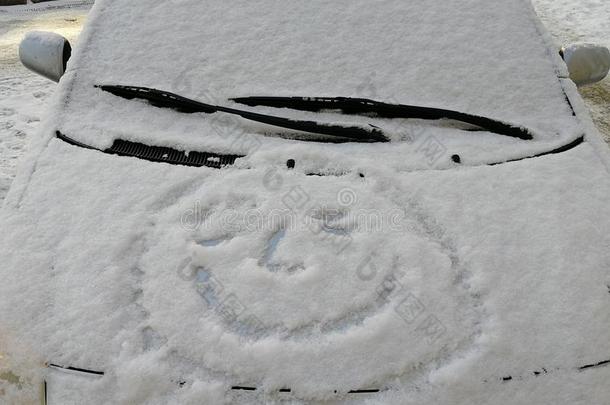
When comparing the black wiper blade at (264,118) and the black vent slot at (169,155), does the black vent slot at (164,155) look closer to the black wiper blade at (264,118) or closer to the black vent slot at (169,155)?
the black vent slot at (169,155)

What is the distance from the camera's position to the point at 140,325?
1.26 m

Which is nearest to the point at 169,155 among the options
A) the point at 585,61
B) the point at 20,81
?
the point at 585,61

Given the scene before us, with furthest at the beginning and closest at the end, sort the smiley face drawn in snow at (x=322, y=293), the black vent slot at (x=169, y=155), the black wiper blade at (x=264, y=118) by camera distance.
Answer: the black wiper blade at (x=264, y=118)
the black vent slot at (x=169, y=155)
the smiley face drawn in snow at (x=322, y=293)

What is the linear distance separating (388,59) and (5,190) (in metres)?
2.06

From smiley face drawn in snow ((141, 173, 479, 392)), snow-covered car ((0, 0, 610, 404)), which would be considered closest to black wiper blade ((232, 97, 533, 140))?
snow-covered car ((0, 0, 610, 404))

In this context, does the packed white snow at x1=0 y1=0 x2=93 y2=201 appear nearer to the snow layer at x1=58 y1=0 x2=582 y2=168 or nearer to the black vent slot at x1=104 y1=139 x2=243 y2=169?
the snow layer at x1=58 y1=0 x2=582 y2=168

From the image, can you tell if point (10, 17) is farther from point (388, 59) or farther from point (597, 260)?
point (597, 260)

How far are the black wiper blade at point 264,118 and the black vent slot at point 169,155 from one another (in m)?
0.18

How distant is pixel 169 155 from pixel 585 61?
158 cm

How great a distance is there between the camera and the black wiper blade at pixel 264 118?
175 cm

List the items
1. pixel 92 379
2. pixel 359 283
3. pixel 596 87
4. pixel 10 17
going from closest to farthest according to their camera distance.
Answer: pixel 92 379
pixel 359 283
pixel 596 87
pixel 10 17

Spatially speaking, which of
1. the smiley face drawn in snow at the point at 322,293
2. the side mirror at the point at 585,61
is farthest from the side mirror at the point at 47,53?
the side mirror at the point at 585,61

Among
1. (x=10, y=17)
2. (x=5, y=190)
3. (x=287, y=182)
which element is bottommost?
(x=10, y=17)

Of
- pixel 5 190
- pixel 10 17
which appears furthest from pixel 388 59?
pixel 10 17
